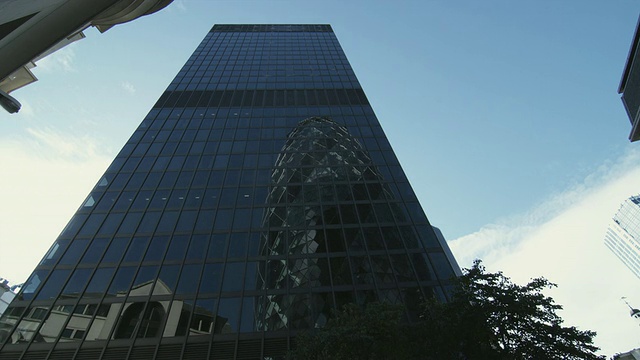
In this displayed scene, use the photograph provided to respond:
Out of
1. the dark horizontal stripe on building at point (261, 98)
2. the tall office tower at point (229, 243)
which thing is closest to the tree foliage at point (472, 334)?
the tall office tower at point (229, 243)

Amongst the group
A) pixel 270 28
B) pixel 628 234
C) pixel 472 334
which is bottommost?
pixel 472 334

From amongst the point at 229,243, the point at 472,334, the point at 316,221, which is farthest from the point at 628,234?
the point at 229,243

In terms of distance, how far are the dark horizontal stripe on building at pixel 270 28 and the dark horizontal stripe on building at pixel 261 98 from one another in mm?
32995

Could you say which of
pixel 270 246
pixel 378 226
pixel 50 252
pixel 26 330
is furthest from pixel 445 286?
pixel 50 252

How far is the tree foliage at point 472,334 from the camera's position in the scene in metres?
12.6

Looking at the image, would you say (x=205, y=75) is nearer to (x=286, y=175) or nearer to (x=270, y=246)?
(x=286, y=175)

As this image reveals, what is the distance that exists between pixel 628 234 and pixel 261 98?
203504 mm

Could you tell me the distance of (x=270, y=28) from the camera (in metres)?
72.1

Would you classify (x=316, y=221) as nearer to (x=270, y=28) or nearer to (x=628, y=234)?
(x=270, y=28)

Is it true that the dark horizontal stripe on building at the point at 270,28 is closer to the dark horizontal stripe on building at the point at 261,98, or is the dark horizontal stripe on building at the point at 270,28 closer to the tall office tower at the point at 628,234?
the dark horizontal stripe on building at the point at 261,98

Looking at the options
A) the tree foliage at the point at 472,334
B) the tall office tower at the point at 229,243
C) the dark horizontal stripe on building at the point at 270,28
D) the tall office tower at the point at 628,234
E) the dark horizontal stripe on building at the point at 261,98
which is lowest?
the tree foliage at the point at 472,334

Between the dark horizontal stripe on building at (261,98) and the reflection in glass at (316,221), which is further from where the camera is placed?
the dark horizontal stripe on building at (261,98)

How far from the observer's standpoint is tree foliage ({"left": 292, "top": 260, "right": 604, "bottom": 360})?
12.6 m

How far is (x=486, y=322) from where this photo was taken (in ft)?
43.4
